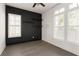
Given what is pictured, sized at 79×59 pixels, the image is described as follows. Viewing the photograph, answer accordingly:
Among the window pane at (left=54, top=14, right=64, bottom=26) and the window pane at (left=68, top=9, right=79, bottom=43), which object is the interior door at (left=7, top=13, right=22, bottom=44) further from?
the window pane at (left=68, top=9, right=79, bottom=43)

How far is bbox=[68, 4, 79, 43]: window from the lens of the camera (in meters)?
3.20

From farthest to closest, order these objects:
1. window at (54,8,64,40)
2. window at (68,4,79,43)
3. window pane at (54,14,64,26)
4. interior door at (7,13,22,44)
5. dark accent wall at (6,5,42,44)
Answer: dark accent wall at (6,5,42,44) → interior door at (7,13,22,44) → window pane at (54,14,64,26) → window at (54,8,64,40) → window at (68,4,79,43)

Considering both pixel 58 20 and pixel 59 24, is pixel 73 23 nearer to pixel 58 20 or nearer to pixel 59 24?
pixel 59 24

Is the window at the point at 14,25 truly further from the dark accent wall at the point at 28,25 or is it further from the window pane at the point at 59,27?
the window pane at the point at 59,27

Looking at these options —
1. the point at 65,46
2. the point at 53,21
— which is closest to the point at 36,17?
the point at 53,21

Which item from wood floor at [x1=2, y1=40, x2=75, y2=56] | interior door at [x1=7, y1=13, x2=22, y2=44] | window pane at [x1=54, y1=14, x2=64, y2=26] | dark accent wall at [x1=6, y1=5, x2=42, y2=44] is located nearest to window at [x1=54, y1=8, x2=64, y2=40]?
window pane at [x1=54, y1=14, x2=64, y2=26]

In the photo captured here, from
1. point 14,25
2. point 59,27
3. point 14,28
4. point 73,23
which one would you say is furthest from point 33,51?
point 14,25

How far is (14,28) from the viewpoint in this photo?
17.4 feet

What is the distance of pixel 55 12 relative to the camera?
16.0 ft

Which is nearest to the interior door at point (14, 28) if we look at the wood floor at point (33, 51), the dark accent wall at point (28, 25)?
the dark accent wall at point (28, 25)

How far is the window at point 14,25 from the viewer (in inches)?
198

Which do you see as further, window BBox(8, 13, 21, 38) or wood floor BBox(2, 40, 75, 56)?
window BBox(8, 13, 21, 38)

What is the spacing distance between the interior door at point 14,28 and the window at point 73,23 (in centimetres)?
385

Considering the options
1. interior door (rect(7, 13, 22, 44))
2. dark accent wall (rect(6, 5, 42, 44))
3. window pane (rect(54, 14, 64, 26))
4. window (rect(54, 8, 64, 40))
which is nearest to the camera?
window (rect(54, 8, 64, 40))
